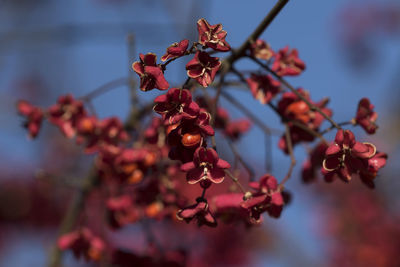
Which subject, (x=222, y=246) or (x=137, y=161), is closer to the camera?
(x=137, y=161)

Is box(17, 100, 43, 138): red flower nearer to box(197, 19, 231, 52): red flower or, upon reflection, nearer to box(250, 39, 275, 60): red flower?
box(250, 39, 275, 60): red flower

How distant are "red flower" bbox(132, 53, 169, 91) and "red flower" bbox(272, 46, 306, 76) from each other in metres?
0.77

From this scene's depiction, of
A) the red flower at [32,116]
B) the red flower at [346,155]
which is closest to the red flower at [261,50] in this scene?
the red flower at [346,155]

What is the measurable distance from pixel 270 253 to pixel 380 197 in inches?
72.4

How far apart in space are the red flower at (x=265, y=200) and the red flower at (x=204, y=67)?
47 cm

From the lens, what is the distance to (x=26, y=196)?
22.3 feet

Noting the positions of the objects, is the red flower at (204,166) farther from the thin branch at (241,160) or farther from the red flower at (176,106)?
the thin branch at (241,160)

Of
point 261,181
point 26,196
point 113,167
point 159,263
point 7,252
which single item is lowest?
point 7,252

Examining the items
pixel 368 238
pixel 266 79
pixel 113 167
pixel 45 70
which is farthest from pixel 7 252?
pixel 266 79

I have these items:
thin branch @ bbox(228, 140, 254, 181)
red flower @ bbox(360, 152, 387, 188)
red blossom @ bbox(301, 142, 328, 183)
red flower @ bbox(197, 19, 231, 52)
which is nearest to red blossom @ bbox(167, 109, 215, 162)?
red flower @ bbox(197, 19, 231, 52)

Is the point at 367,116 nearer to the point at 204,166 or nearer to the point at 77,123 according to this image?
the point at 204,166

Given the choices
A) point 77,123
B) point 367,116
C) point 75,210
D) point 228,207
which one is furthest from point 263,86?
point 75,210

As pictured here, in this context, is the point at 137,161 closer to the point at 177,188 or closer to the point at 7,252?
the point at 177,188

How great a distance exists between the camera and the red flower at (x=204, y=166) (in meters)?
1.56
